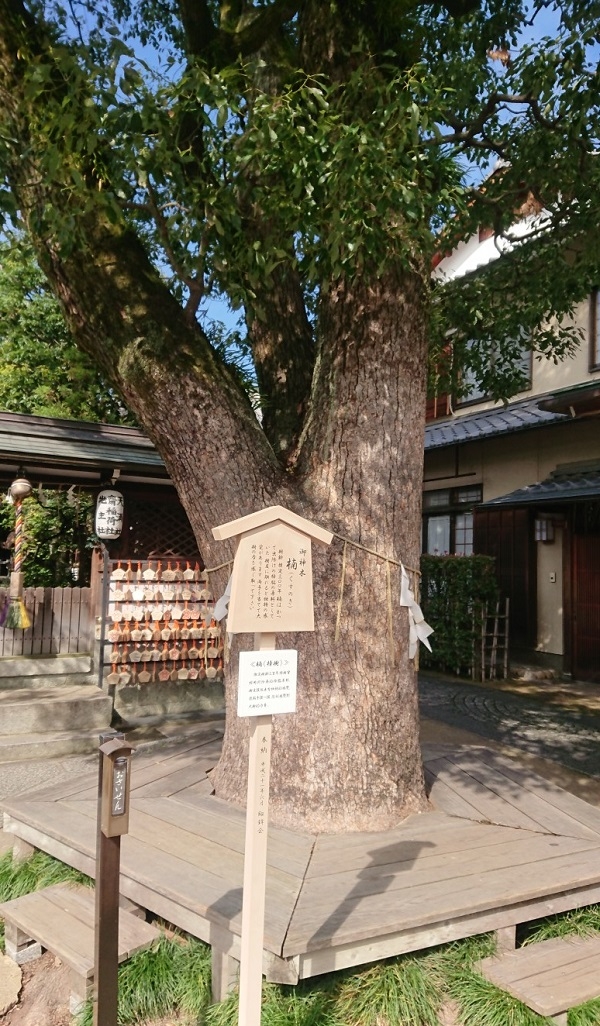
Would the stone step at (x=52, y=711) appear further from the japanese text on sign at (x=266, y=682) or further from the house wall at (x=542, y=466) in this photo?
the house wall at (x=542, y=466)

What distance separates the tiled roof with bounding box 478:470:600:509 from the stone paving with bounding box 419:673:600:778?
2.83 m

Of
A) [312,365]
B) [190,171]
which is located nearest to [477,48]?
[190,171]

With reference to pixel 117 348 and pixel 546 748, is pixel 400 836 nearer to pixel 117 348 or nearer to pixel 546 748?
pixel 117 348

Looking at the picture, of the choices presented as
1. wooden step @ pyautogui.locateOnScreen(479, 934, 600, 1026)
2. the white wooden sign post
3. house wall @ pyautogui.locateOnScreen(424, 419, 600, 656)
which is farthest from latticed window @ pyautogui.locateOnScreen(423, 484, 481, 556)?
the white wooden sign post

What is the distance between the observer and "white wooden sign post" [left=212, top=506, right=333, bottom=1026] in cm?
249

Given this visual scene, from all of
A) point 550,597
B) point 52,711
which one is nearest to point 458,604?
point 550,597

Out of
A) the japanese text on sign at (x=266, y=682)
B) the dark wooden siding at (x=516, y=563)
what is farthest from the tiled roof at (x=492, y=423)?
the japanese text on sign at (x=266, y=682)

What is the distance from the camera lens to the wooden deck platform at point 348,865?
3.03 metres

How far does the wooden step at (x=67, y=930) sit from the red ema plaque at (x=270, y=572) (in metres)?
1.80

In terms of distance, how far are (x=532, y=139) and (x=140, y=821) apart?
696 centimetres

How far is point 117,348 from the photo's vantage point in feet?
14.7

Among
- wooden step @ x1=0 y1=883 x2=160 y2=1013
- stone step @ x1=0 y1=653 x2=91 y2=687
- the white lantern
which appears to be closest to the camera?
wooden step @ x1=0 y1=883 x2=160 y2=1013

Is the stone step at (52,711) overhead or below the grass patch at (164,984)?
overhead

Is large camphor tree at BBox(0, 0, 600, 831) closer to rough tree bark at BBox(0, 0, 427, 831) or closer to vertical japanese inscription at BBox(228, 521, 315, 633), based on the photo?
rough tree bark at BBox(0, 0, 427, 831)
